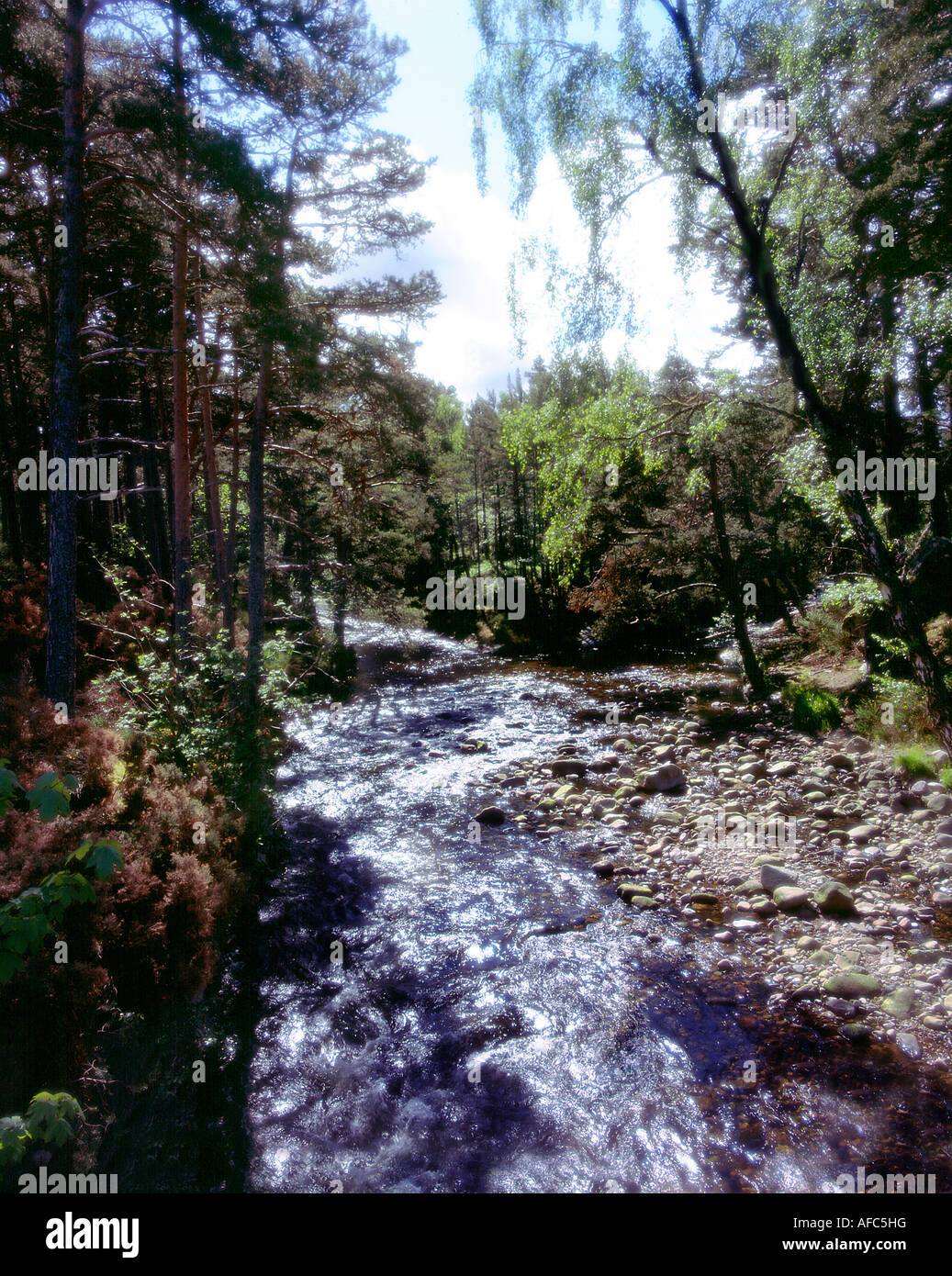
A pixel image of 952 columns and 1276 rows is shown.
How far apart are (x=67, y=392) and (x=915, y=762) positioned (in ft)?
41.0

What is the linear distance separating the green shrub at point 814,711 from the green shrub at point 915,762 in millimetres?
2552

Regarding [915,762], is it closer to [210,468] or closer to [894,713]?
[894,713]

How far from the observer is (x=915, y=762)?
892 cm

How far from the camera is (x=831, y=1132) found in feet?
13.7

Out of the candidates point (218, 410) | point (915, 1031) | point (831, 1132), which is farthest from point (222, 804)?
point (218, 410)

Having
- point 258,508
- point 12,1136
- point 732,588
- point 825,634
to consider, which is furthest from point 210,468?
point 825,634

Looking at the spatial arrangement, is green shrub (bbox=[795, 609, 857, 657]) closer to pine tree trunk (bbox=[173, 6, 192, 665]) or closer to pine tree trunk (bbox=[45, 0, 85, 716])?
pine tree trunk (bbox=[173, 6, 192, 665])

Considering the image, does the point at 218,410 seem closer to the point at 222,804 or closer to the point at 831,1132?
the point at 222,804

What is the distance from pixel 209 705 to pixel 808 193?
1158cm

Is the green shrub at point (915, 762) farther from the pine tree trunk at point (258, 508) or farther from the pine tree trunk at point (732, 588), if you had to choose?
the pine tree trunk at point (258, 508)

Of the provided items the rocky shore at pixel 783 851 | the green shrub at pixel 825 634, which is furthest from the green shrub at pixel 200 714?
the green shrub at pixel 825 634

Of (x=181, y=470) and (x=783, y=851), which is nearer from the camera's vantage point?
(x=783, y=851)

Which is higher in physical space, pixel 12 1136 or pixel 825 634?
pixel 825 634

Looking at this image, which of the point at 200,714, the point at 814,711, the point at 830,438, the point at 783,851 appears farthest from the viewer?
the point at 814,711
